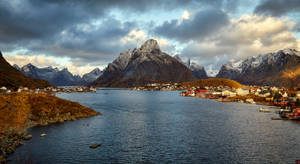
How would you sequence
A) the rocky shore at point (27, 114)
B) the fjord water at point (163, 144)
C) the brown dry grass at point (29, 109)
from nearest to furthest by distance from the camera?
A: the fjord water at point (163, 144)
the rocky shore at point (27, 114)
the brown dry grass at point (29, 109)

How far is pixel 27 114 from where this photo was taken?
290 feet

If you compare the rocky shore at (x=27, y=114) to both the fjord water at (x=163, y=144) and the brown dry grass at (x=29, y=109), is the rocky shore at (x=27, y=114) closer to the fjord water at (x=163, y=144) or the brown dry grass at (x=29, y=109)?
the brown dry grass at (x=29, y=109)

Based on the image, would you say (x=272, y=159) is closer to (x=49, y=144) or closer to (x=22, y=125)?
(x=49, y=144)

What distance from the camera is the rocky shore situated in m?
62.0

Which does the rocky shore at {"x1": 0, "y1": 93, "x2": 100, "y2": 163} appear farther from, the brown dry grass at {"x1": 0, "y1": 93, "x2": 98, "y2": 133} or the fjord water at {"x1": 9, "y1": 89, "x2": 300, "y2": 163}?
the fjord water at {"x1": 9, "y1": 89, "x2": 300, "y2": 163}

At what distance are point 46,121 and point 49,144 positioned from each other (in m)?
32.5

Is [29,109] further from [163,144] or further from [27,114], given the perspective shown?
[163,144]

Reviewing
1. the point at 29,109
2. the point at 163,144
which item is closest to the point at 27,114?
the point at 29,109

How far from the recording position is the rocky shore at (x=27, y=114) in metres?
62.0

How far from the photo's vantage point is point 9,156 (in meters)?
48.4

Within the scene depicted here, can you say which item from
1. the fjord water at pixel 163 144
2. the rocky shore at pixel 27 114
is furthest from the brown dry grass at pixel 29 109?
the fjord water at pixel 163 144

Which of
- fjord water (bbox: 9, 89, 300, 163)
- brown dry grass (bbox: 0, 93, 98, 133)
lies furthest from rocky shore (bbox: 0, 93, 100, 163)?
fjord water (bbox: 9, 89, 300, 163)

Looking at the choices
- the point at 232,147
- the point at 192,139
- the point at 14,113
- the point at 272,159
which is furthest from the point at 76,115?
the point at 272,159

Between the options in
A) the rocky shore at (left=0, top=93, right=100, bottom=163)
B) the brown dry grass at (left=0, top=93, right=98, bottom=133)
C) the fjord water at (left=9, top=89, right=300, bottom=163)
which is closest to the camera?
the fjord water at (left=9, top=89, right=300, bottom=163)
